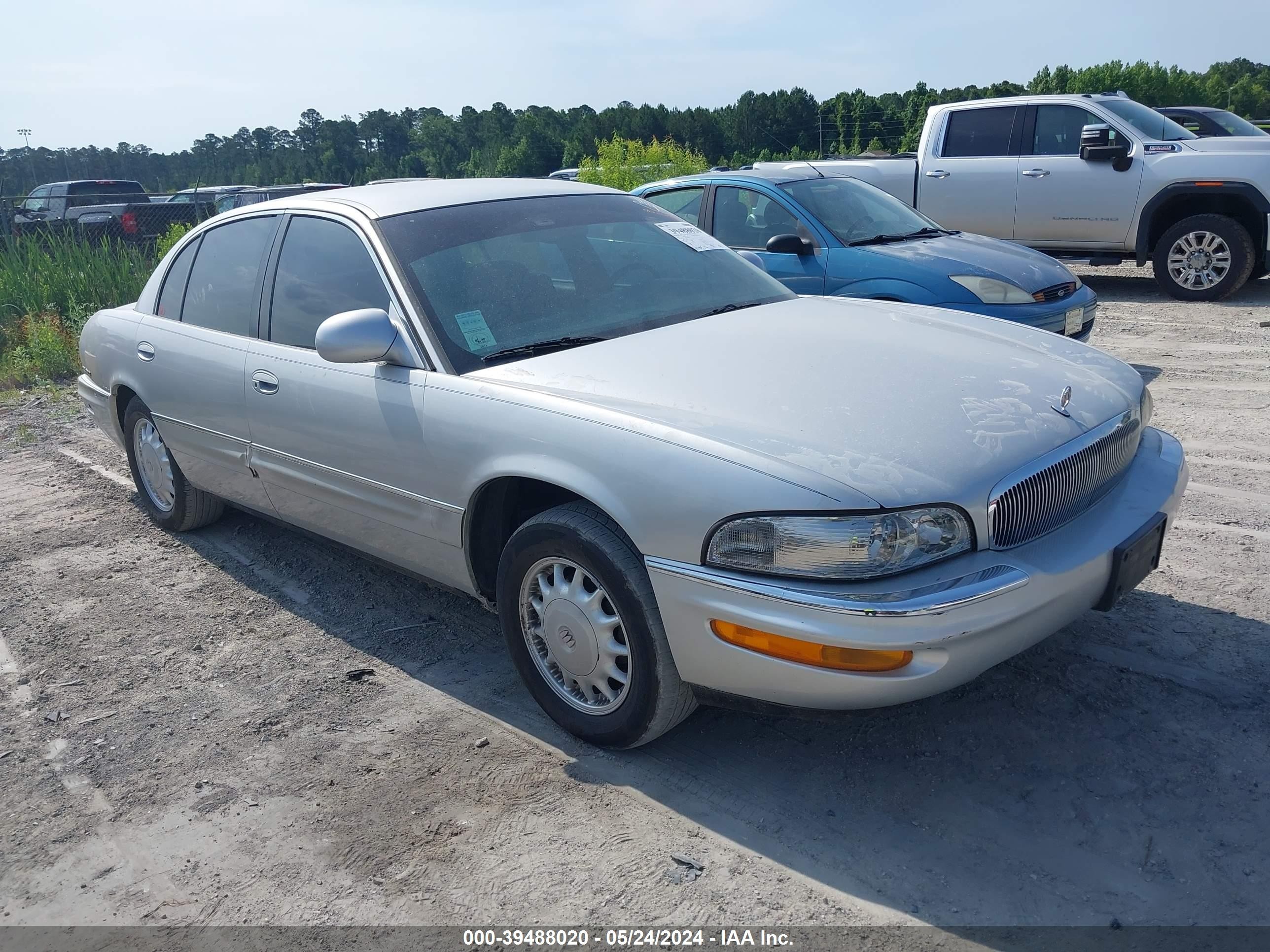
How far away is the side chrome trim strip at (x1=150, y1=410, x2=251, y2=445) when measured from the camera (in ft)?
13.8

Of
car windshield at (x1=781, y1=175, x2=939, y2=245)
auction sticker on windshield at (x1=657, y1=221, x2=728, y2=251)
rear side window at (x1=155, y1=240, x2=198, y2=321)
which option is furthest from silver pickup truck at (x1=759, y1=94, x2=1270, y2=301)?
rear side window at (x1=155, y1=240, x2=198, y2=321)

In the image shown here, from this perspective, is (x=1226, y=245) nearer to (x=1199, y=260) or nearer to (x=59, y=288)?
(x=1199, y=260)

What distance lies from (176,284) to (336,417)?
180 centimetres

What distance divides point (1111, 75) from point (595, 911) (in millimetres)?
52234

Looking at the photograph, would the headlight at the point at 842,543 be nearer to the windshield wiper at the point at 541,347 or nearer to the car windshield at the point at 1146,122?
the windshield wiper at the point at 541,347

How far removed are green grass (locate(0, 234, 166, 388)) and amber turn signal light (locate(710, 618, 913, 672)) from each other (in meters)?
9.55

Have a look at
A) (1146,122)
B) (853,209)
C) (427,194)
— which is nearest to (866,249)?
(853,209)

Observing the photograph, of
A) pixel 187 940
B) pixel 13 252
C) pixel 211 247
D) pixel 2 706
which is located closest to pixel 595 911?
pixel 187 940

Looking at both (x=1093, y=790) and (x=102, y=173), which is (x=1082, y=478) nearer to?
(x=1093, y=790)

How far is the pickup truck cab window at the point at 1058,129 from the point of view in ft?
33.7

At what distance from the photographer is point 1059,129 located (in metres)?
10.4

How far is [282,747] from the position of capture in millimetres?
3303

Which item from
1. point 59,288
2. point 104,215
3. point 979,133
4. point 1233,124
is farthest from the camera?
point 104,215

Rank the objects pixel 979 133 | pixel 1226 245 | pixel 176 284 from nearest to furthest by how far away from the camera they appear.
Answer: pixel 176 284
pixel 1226 245
pixel 979 133
